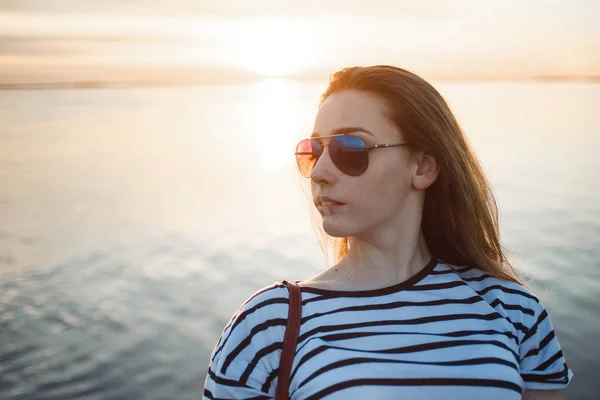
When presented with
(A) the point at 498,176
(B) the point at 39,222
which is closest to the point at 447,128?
(B) the point at 39,222

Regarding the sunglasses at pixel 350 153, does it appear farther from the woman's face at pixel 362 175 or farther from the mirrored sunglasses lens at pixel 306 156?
the mirrored sunglasses lens at pixel 306 156

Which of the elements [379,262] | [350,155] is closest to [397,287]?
[379,262]

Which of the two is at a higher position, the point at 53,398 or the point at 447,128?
the point at 447,128

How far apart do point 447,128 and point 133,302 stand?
8.26 m

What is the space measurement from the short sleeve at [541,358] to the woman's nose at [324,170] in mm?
1171

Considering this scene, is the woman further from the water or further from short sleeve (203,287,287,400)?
the water

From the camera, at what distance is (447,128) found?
293 centimetres

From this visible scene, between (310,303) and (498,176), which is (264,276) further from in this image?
(498,176)

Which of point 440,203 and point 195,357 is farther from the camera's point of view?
point 195,357

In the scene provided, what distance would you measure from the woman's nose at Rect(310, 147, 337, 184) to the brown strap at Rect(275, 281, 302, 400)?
1.86 ft

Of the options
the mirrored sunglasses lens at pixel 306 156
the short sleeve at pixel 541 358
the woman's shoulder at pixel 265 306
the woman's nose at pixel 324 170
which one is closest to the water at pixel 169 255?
the mirrored sunglasses lens at pixel 306 156

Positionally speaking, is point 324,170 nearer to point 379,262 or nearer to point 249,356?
point 379,262

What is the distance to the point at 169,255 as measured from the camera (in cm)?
1220

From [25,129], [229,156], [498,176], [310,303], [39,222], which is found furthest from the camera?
[25,129]
